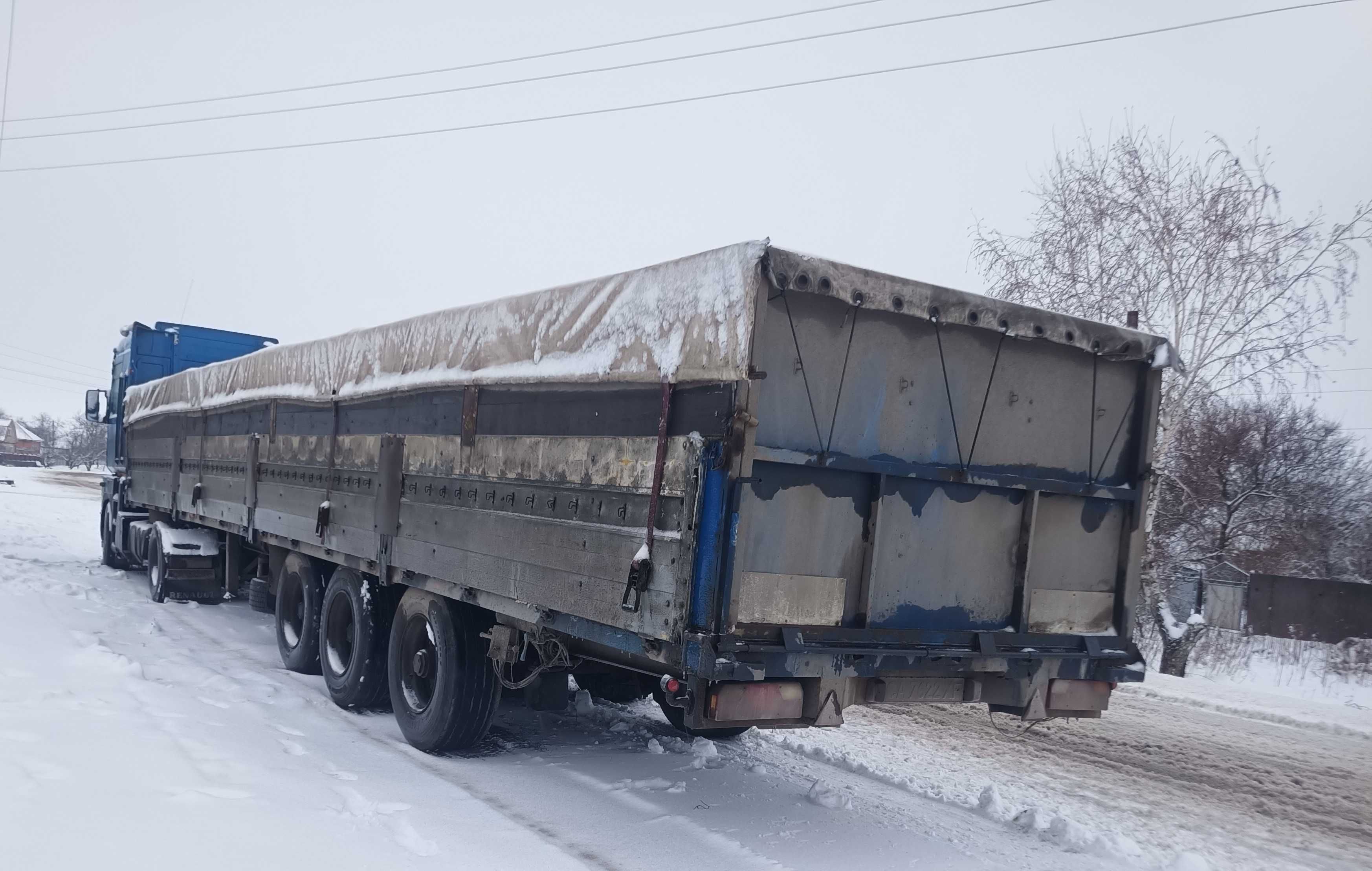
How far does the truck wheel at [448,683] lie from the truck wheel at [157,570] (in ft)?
22.1

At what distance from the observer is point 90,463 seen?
69.9 m

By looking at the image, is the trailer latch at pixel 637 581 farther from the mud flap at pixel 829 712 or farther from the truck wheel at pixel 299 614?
the truck wheel at pixel 299 614

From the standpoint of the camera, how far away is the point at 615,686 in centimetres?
652

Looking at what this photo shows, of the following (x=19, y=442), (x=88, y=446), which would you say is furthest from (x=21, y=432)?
(x=88, y=446)

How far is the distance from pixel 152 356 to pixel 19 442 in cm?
8264

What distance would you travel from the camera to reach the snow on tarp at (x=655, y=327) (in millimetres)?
3893

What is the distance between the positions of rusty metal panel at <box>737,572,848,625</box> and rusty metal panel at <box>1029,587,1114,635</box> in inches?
46.7

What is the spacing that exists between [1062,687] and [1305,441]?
15.0m

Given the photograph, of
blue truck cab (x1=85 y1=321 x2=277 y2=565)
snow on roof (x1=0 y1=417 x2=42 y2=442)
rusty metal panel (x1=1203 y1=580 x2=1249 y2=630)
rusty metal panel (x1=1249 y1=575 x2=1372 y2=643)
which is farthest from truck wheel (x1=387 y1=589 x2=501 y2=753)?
snow on roof (x1=0 y1=417 x2=42 y2=442)

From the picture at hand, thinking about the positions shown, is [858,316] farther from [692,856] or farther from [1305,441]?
[1305,441]

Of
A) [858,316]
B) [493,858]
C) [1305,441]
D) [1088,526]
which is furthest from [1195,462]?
[493,858]

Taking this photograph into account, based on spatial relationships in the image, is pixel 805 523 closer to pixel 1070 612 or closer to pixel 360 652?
pixel 1070 612

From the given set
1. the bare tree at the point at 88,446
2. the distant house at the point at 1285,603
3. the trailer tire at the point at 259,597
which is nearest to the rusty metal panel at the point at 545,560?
the trailer tire at the point at 259,597

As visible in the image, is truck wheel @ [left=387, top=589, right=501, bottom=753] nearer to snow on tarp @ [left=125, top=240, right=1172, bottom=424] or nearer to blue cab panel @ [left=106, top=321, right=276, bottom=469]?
snow on tarp @ [left=125, top=240, right=1172, bottom=424]
